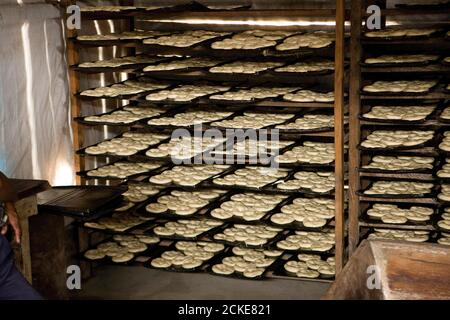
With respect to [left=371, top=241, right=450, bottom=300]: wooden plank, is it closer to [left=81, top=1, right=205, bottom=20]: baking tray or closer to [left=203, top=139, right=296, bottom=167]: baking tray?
[left=203, top=139, right=296, bottom=167]: baking tray

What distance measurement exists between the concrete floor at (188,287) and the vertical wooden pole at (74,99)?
0.93 meters

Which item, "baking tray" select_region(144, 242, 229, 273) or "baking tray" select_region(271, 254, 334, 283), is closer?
"baking tray" select_region(271, 254, 334, 283)

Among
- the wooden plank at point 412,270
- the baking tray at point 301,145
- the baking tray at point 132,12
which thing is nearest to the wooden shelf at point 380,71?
the baking tray at point 301,145

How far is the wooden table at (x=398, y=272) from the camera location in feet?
10.8

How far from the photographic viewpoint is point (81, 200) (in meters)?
5.05

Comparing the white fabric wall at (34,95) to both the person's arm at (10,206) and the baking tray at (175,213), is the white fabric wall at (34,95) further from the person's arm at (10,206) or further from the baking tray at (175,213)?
the person's arm at (10,206)

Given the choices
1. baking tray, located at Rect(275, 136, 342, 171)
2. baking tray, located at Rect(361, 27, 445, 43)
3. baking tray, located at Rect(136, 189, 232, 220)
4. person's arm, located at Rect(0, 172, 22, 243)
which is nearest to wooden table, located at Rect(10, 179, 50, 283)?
person's arm, located at Rect(0, 172, 22, 243)

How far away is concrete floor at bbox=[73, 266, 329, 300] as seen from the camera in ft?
18.4

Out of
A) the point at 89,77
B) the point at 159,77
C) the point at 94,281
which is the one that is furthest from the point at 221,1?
the point at 94,281

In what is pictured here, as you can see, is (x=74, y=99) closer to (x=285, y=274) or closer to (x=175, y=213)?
(x=175, y=213)

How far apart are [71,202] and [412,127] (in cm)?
288

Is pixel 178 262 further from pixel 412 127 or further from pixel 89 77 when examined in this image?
pixel 412 127

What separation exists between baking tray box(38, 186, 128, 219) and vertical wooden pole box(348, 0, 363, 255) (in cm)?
173

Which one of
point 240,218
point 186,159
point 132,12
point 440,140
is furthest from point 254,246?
point 132,12
